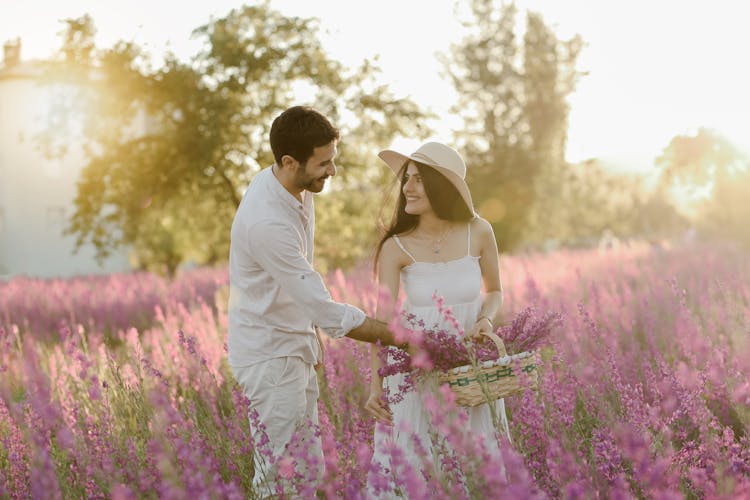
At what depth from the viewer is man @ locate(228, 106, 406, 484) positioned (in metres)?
3.40

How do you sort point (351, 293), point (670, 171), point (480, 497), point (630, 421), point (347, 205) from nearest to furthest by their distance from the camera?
point (480, 497), point (630, 421), point (351, 293), point (347, 205), point (670, 171)

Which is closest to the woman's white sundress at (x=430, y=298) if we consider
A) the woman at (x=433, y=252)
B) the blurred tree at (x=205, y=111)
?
the woman at (x=433, y=252)

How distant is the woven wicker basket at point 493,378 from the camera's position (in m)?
2.65

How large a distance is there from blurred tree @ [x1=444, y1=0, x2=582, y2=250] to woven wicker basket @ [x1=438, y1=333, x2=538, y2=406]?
3106 cm

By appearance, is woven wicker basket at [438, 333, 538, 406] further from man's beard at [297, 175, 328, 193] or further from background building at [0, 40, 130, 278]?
background building at [0, 40, 130, 278]

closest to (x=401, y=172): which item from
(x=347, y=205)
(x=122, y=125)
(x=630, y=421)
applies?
(x=630, y=421)

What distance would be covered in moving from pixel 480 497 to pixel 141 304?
1075 cm

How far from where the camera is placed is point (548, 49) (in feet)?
119

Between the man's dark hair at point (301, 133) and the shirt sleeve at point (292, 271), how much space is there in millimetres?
371

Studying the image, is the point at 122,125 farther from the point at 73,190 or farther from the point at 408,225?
the point at 73,190

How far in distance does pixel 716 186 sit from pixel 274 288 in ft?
56.1

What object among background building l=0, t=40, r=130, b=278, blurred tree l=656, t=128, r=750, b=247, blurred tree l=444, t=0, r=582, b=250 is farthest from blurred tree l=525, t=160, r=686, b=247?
background building l=0, t=40, r=130, b=278

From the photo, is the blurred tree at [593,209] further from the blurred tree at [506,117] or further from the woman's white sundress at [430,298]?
the woman's white sundress at [430,298]

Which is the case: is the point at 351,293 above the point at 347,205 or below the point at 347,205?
below
